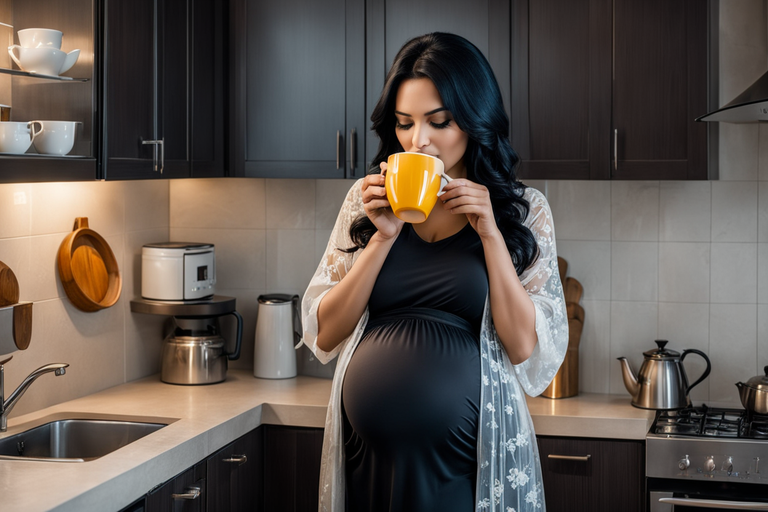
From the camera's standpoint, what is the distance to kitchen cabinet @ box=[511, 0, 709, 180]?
2.47 m

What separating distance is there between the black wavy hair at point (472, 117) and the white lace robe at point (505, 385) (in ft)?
0.13

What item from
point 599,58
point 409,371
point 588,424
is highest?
point 599,58

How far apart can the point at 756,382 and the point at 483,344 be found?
4.17ft

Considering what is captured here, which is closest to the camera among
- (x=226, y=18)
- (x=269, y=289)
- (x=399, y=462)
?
(x=399, y=462)

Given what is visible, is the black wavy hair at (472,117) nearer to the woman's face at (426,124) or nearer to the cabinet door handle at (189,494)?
the woman's face at (426,124)

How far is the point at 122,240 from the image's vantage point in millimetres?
2812

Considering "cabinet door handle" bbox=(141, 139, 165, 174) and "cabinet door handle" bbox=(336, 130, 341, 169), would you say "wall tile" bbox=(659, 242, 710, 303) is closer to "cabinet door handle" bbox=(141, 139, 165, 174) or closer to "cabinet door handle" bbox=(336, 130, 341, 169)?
"cabinet door handle" bbox=(336, 130, 341, 169)

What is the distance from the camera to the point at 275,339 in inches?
116

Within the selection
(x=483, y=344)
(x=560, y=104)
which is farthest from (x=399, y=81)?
(x=560, y=104)

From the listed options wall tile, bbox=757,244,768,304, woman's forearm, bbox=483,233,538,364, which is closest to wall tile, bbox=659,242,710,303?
wall tile, bbox=757,244,768,304

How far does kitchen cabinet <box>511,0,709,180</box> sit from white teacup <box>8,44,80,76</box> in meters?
1.28

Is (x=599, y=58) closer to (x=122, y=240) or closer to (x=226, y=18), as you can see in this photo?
(x=226, y=18)

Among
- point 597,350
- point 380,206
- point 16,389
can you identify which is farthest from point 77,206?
point 597,350

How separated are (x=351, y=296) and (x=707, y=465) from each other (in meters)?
1.25
